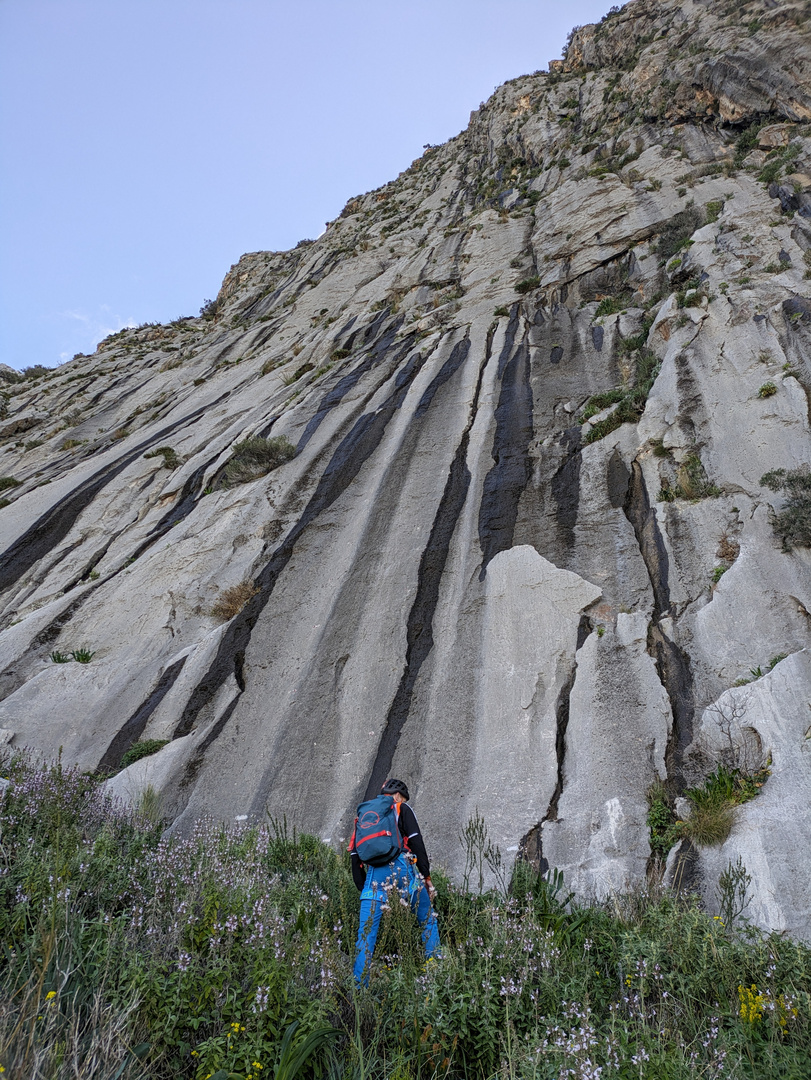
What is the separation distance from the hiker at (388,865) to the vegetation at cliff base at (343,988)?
15cm

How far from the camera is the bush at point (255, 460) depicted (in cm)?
1447

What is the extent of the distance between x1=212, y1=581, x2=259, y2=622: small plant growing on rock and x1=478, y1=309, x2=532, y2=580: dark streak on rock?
180 inches

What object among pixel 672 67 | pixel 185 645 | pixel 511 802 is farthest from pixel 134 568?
pixel 672 67

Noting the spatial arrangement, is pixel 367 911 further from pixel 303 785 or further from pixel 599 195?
pixel 599 195

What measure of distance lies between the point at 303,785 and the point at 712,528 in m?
7.31

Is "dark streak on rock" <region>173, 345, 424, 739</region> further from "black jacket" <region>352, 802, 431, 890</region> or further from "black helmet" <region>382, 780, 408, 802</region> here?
"black jacket" <region>352, 802, 431, 890</region>

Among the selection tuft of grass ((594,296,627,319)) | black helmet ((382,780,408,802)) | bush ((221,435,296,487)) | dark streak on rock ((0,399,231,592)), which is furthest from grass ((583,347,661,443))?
dark streak on rock ((0,399,231,592))

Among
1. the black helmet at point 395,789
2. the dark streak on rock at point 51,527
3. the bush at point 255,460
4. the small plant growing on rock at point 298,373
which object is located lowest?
the black helmet at point 395,789

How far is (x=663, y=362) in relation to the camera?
12.5 m

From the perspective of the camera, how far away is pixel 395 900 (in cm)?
409

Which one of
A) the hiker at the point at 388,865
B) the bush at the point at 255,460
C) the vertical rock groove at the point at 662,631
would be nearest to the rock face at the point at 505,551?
the vertical rock groove at the point at 662,631

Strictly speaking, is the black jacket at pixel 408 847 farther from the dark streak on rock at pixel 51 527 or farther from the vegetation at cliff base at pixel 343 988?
the dark streak on rock at pixel 51 527

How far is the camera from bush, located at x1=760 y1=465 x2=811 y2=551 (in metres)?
8.05

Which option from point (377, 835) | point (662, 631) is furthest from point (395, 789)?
point (662, 631)
